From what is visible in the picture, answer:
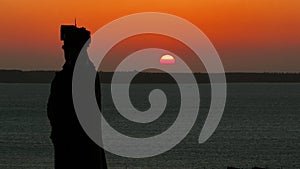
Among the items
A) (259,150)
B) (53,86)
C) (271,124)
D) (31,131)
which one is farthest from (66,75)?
(271,124)

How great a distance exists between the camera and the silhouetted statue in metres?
12.5

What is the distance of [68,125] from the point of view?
1260 cm

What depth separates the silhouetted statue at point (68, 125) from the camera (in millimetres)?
12508

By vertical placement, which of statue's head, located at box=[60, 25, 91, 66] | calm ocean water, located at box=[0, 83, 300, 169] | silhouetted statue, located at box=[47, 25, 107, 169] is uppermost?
statue's head, located at box=[60, 25, 91, 66]

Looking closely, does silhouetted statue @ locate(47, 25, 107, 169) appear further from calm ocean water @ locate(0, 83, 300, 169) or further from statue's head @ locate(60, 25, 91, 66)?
calm ocean water @ locate(0, 83, 300, 169)

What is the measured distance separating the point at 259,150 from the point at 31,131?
111 feet

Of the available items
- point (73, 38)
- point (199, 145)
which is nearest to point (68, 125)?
point (73, 38)

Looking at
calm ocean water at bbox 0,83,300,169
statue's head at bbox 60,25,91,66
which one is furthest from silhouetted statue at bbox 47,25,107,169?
calm ocean water at bbox 0,83,300,169

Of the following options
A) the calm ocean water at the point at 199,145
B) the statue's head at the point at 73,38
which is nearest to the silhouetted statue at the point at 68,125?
the statue's head at the point at 73,38

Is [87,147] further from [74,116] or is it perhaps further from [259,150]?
[259,150]

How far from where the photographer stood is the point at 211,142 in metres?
89.8

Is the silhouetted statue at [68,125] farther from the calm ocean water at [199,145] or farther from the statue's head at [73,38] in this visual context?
the calm ocean water at [199,145]

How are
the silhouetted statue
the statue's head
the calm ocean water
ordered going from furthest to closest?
1. the calm ocean water
2. the silhouetted statue
3. the statue's head

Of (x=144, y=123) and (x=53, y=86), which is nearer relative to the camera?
(x=53, y=86)
